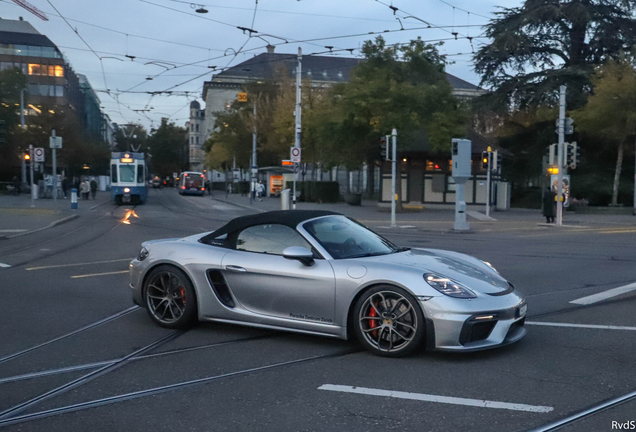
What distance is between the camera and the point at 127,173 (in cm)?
4231

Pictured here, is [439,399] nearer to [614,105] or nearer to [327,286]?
[327,286]

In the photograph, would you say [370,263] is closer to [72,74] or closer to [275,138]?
[275,138]

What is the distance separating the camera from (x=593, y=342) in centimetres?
644

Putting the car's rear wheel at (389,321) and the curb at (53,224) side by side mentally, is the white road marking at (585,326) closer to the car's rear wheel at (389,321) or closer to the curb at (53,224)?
the car's rear wheel at (389,321)

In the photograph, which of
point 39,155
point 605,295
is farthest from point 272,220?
point 39,155

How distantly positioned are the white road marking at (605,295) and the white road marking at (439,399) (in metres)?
4.58

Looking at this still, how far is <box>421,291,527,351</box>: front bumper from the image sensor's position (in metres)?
5.54

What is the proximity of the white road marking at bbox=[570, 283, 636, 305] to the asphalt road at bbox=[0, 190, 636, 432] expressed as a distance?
197mm

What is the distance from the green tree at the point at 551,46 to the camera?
41281 millimetres

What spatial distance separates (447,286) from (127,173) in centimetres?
3895

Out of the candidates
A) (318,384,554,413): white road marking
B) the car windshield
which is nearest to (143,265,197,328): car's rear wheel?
the car windshield

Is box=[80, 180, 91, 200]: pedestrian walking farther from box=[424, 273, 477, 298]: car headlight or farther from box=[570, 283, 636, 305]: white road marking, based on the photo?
box=[424, 273, 477, 298]: car headlight

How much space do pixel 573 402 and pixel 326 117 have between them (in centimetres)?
3428

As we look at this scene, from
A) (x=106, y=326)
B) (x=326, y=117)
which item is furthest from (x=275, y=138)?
(x=106, y=326)
